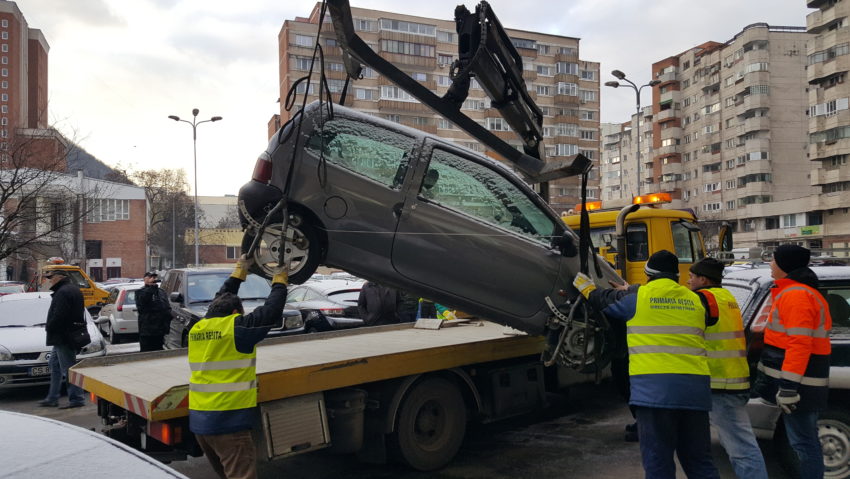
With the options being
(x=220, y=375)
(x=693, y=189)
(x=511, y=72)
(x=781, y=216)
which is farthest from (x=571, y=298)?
(x=693, y=189)

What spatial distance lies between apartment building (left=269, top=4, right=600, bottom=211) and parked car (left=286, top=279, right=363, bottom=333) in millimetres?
37841

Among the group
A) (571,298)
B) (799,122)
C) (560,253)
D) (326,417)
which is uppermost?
(799,122)

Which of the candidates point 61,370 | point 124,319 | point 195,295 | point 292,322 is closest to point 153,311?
point 195,295

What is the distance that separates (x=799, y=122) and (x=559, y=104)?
23564mm

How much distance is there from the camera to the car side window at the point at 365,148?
4941 mm

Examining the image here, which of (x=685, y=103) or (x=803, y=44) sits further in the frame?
(x=685, y=103)

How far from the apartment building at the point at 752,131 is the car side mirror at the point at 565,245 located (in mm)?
56777

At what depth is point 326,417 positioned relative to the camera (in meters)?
4.63

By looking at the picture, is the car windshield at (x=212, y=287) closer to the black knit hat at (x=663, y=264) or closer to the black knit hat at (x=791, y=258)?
the black knit hat at (x=663, y=264)

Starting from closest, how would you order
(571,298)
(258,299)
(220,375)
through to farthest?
(220,375) < (571,298) < (258,299)

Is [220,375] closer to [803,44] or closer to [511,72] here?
[511,72]

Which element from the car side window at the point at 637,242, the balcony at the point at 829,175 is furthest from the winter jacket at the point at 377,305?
the balcony at the point at 829,175

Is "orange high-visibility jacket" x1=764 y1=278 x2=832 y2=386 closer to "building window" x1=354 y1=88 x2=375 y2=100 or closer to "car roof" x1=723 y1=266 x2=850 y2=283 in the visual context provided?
"car roof" x1=723 y1=266 x2=850 y2=283

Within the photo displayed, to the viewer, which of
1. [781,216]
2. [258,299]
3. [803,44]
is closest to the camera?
[258,299]
